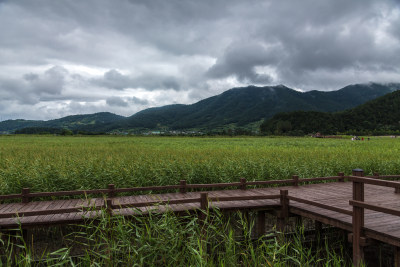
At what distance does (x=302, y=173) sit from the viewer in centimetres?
1456

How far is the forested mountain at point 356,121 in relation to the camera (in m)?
124

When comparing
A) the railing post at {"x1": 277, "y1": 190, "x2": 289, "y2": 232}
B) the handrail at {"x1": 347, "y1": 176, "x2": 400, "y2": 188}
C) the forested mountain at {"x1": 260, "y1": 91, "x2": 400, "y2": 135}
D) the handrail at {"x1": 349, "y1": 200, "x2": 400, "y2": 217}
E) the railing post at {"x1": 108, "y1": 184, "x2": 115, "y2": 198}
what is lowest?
the railing post at {"x1": 277, "y1": 190, "x2": 289, "y2": 232}

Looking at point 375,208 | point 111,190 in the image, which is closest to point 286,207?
point 375,208

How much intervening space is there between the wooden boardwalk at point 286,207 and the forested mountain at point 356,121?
116 metres

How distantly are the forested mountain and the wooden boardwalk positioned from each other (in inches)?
4584

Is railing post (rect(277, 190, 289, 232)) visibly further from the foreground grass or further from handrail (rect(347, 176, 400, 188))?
handrail (rect(347, 176, 400, 188))

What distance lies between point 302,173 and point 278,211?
6.59m

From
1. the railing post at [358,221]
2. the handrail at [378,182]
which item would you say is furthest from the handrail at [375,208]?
the handrail at [378,182]

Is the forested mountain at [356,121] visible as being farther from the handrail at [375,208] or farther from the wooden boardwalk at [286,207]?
the handrail at [375,208]

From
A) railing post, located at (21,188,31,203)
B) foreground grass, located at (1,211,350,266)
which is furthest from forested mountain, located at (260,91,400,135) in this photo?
foreground grass, located at (1,211,350,266)

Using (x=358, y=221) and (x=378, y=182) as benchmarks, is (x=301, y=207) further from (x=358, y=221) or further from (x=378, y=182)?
(x=378, y=182)

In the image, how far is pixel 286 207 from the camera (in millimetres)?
8695

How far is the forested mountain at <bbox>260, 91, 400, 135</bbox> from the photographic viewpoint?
408ft

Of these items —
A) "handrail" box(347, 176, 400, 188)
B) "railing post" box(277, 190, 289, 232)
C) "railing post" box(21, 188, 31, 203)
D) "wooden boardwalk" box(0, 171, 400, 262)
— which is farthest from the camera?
"railing post" box(21, 188, 31, 203)
